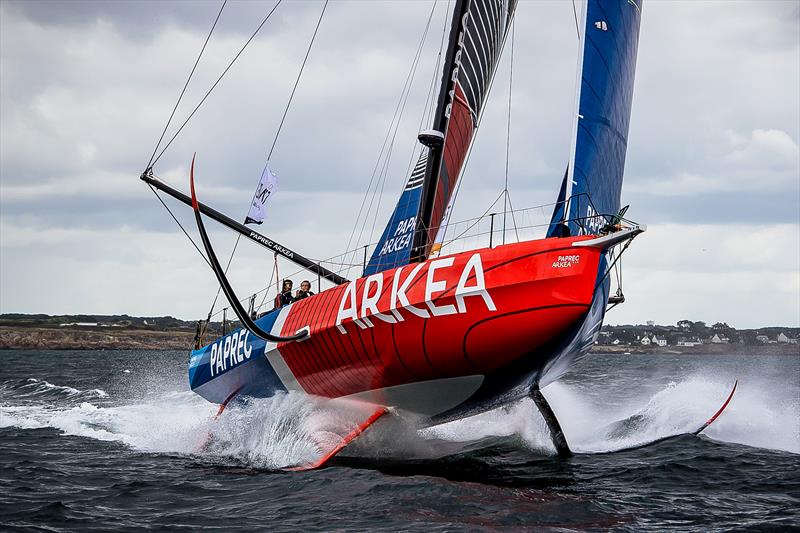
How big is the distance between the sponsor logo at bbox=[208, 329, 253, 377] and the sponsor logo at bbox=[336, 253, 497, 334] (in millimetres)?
2473

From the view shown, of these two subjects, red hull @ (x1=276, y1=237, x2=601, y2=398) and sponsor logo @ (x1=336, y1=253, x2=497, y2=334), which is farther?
sponsor logo @ (x1=336, y1=253, x2=497, y2=334)

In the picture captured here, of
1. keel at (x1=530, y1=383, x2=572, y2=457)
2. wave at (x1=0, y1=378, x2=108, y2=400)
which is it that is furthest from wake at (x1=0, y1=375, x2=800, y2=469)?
wave at (x1=0, y1=378, x2=108, y2=400)

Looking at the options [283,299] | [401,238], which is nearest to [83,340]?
[283,299]

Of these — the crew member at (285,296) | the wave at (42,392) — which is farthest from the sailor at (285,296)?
the wave at (42,392)

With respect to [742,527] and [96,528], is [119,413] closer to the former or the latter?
[96,528]

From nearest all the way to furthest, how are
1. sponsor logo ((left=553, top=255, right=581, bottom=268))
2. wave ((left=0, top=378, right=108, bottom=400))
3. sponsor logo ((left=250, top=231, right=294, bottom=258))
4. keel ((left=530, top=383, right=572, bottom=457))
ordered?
sponsor logo ((left=553, top=255, right=581, bottom=268)) < keel ((left=530, top=383, right=572, bottom=457)) < sponsor logo ((left=250, top=231, right=294, bottom=258)) < wave ((left=0, top=378, right=108, bottom=400))

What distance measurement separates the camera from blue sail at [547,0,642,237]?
25.2 ft

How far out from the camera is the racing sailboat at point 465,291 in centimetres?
672

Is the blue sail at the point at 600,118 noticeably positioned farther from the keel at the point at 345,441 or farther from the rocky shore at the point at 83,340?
the rocky shore at the point at 83,340

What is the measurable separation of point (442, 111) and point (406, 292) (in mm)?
3111

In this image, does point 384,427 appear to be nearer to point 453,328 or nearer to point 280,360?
point 280,360

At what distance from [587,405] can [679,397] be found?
70.4 inches

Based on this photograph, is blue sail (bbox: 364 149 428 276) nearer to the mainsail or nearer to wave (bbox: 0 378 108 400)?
the mainsail

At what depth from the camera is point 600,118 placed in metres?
8.12
